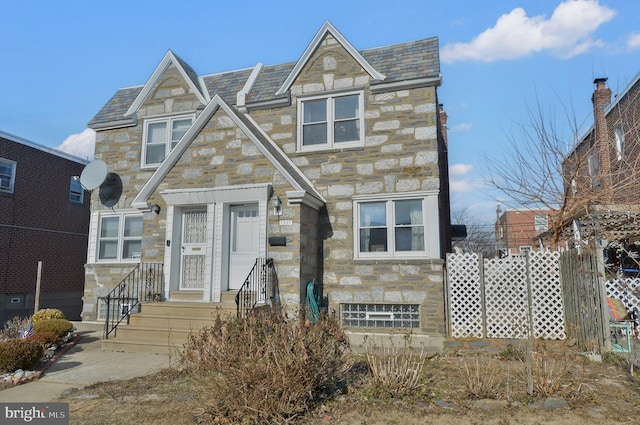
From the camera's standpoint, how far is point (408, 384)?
5141 mm

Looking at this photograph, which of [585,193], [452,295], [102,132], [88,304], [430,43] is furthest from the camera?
[102,132]

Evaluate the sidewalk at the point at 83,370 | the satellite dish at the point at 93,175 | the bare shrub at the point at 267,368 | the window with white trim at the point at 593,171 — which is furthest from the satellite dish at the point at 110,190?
the window with white trim at the point at 593,171

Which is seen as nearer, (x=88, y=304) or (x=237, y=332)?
(x=237, y=332)

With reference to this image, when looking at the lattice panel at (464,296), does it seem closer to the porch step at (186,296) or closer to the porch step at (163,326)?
the porch step at (163,326)

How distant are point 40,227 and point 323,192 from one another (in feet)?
46.0

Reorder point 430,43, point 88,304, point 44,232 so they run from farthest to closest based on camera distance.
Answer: point 44,232, point 88,304, point 430,43

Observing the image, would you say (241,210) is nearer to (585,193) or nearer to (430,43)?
(430,43)

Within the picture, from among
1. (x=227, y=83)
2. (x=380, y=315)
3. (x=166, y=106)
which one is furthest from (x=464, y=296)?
(x=166, y=106)

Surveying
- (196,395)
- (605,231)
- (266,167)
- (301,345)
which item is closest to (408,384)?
(301,345)

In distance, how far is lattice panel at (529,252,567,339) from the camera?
9250mm

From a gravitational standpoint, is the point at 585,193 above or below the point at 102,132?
below

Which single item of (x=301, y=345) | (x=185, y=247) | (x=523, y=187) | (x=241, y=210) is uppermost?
(x=523, y=187)

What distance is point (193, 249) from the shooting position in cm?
1031

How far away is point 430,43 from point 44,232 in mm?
17197
